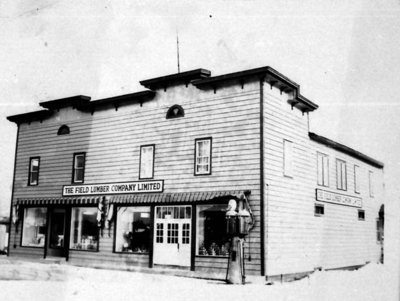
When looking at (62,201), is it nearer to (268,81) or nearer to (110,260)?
(110,260)

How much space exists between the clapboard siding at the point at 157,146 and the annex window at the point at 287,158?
6.07 feet

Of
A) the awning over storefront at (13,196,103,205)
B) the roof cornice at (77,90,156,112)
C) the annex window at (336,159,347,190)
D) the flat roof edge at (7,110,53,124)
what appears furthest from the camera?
the flat roof edge at (7,110,53,124)

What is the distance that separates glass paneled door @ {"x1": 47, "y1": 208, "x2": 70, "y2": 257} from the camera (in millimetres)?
23734

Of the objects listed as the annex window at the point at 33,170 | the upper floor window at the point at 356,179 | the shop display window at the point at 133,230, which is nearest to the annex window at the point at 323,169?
the upper floor window at the point at 356,179

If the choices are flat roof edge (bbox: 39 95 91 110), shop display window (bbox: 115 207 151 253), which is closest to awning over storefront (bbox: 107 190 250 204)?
shop display window (bbox: 115 207 151 253)

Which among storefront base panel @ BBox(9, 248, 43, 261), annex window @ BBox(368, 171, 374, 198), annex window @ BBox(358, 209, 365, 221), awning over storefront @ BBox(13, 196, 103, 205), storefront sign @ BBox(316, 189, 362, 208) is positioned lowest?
storefront base panel @ BBox(9, 248, 43, 261)

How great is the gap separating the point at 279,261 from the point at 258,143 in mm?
4307

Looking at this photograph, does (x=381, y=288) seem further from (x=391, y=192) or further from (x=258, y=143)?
(x=258, y=143)

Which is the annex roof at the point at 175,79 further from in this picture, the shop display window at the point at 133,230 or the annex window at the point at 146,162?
the shop display window at the point at 133,230

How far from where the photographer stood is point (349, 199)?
23359mm

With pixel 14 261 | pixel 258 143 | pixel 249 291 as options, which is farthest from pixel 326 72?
pixel 14 261

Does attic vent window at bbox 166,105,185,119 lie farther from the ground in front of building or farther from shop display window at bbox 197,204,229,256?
the ground in front of building

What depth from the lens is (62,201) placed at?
23.4 m

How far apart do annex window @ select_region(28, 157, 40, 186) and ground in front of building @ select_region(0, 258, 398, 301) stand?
6.44 metres
